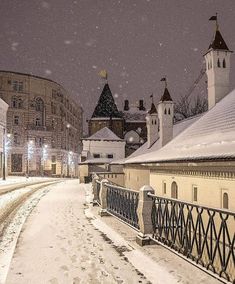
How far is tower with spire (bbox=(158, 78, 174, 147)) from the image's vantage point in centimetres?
2586

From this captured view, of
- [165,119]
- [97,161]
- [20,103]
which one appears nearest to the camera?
[165,119]

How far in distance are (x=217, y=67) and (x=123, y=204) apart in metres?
14.1

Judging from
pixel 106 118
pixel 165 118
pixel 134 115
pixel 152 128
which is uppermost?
pixel 134 115

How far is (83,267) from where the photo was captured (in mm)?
6672

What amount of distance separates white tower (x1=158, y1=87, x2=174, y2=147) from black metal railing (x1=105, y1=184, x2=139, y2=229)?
13.1 m

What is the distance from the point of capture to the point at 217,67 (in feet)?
72.3

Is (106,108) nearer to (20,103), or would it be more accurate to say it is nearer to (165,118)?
(20,103)

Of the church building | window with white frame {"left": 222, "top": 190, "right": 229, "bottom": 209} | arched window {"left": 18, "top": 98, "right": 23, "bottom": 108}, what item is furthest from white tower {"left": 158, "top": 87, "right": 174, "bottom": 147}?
arched window {"left": 18, "top": 98, "right": 23, "bottom": 108}

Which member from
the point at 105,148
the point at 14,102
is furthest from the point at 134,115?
the point at 14,102

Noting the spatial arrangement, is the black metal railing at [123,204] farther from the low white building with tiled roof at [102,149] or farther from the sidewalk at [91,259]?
the low white building with tiled roof at [102,149]

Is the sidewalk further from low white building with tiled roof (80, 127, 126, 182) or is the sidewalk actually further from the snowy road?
low white building with tiled roof (80, 127, 126, 182)

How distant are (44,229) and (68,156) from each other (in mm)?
69354

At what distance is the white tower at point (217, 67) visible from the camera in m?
21.3

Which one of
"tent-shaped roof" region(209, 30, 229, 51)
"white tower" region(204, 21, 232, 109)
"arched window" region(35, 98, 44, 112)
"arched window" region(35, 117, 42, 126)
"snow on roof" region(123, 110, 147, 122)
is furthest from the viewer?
"arched window" region(35, 117, 42, 126)
